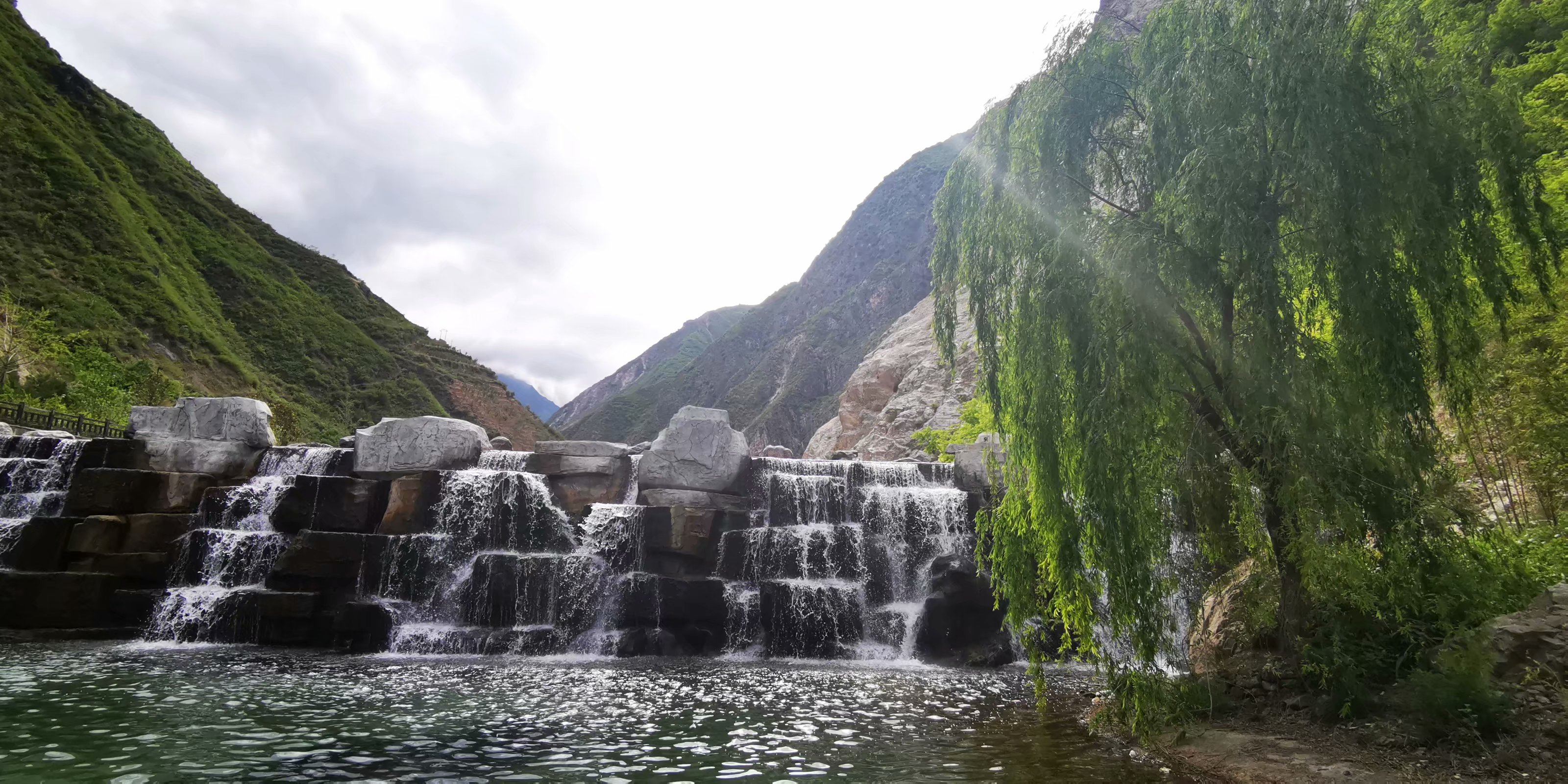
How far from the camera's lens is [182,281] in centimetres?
5459

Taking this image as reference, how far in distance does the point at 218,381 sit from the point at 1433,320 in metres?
58.4

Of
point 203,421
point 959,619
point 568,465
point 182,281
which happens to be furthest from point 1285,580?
point 182,281

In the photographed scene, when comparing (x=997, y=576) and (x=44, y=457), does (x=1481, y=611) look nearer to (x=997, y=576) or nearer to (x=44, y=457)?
(x=997, y=576)

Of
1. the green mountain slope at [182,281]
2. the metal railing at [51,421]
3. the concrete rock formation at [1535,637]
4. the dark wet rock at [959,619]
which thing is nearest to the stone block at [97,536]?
the metal railing at [51,421]

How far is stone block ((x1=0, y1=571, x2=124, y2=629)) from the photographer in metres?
18.5

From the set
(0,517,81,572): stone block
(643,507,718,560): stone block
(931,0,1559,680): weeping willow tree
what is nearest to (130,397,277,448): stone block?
(0,517,81,572): stone block

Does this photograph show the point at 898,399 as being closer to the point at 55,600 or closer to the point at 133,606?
the point at 133,606

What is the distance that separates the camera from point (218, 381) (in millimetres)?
47344

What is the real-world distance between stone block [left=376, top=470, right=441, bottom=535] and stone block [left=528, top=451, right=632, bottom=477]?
358 centimetres

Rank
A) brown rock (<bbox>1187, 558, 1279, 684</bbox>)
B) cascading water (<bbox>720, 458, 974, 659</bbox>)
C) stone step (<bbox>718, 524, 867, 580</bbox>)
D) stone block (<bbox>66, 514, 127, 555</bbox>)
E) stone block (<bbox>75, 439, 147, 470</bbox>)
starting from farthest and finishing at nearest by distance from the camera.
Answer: stone block (<bbox>75, 439, 147, 470</bbox>)
stone step (<bbox>718, 524, 867, 580</bbox>)
stone block (<bbox>66, 514, 127, 555</bbox>)
cascading water (<bbox>720, 458, 974, 659</bbox>)
brown rock (<bbox>1187, 558, 1279, 684</bbox>)

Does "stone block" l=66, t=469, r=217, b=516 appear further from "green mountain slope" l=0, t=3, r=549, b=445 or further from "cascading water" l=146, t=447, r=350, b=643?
"green mountain slope" l=0, t=3, r=549, b=445

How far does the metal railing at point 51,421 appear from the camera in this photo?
1101 inches

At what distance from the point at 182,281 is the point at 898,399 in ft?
175

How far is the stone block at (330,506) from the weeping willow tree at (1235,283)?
66.6 feet
